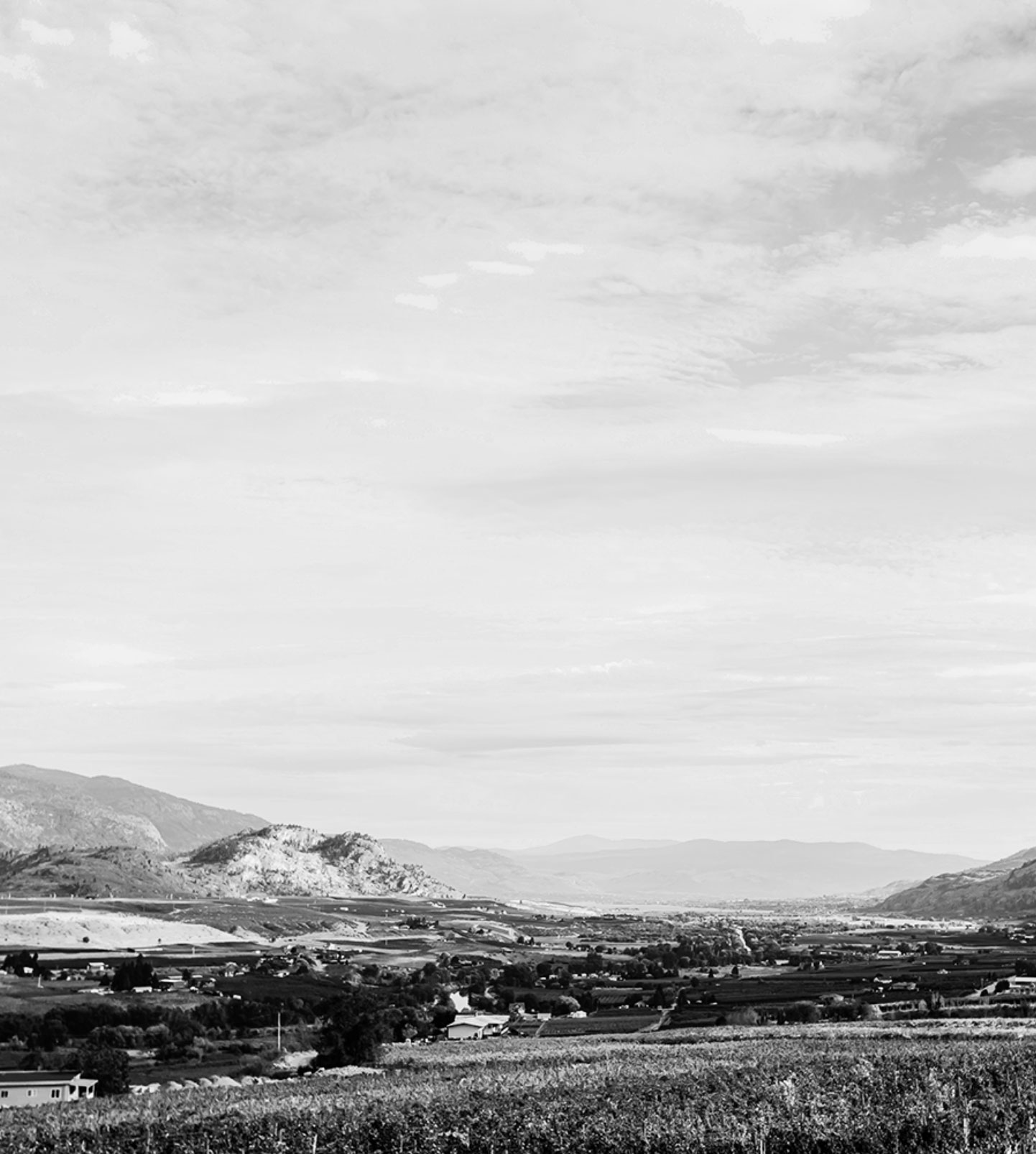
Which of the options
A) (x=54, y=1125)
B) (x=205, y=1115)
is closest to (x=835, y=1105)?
(x=205, y=1115)

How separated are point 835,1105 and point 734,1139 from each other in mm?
5836

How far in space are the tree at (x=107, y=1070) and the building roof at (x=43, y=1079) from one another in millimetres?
681

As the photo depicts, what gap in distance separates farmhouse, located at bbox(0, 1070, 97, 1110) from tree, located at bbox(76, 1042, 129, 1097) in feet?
2.69

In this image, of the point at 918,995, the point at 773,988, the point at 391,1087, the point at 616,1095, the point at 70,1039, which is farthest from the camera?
the point at 773,988

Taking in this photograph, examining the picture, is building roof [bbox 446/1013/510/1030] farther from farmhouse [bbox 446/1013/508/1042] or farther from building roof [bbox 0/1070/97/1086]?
building roof [bbox 0/1070/97/1086]

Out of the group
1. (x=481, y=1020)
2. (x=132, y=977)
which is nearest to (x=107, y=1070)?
(x=481, y=1020)

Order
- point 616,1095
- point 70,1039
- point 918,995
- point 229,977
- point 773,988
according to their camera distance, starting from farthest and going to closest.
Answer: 1. point 229,977
2. point 773,988
3. point 918,995
4. point 70,1039
5. point 616,1095

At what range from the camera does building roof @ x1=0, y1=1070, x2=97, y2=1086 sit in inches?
3243

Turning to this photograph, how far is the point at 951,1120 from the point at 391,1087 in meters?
28.9

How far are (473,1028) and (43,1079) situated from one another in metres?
44.9

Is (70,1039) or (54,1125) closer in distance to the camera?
(54,1125)

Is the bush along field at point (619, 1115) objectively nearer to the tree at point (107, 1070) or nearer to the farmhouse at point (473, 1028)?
the tree at point (107, 1070)

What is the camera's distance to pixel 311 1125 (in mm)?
59750

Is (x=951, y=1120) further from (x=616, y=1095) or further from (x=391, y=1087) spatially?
(x=391, y=1087)
